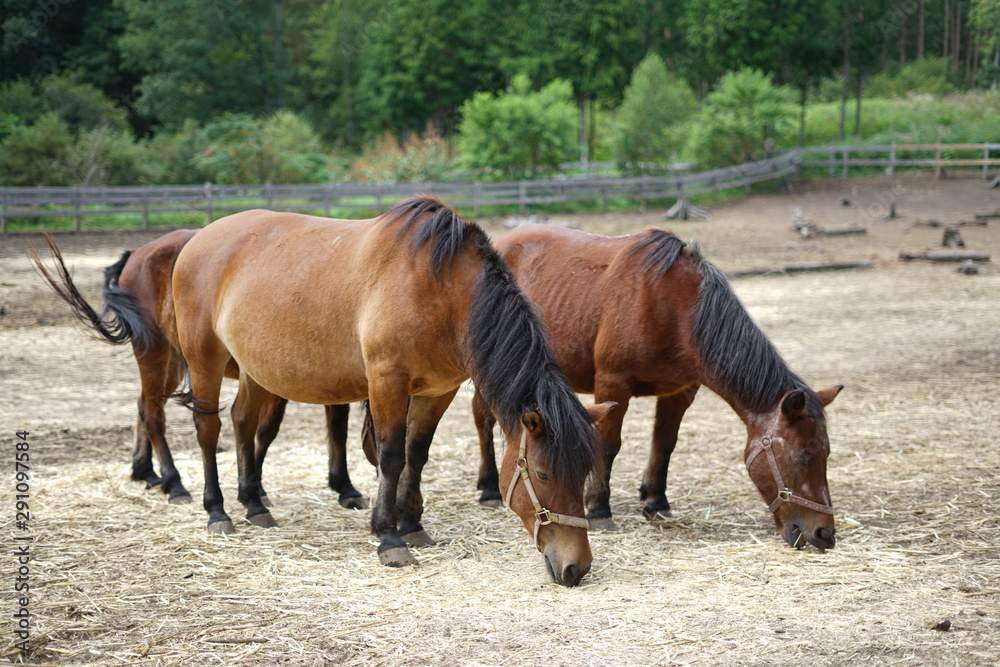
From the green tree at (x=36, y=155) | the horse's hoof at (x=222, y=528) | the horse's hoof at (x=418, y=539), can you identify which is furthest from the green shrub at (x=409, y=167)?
the horse's hoof at (x=418, y=539)

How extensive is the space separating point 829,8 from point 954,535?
111 feet

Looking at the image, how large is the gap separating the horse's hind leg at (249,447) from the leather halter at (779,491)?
2.95m

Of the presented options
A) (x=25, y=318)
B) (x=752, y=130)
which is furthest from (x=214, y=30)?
(x=25, y=318)

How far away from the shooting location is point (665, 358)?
15.8ft

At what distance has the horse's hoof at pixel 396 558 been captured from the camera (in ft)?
14.2

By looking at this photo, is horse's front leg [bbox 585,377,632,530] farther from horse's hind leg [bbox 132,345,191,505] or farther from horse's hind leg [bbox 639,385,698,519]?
horse's hind leg [bbox 132,345,191,505]

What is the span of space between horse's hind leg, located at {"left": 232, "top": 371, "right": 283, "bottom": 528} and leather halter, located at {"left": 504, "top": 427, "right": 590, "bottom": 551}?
1948 mm

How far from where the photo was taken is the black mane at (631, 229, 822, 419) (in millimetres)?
4473

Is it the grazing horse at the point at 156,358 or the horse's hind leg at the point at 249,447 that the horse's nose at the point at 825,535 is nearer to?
the grazing horse at the point at 156,358

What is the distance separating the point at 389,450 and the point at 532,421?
0.99 metres

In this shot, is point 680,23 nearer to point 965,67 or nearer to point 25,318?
point 965,67

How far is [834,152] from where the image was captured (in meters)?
29.5

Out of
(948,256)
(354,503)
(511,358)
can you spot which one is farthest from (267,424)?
(948,256)

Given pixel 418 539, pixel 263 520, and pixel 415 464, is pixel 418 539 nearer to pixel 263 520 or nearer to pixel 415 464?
pixel 415 464
